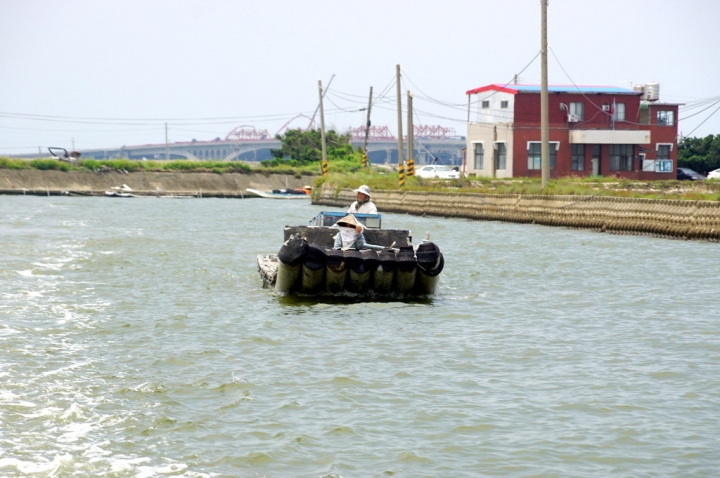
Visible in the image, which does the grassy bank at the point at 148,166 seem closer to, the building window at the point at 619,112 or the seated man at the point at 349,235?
the building window at the point at 619,112

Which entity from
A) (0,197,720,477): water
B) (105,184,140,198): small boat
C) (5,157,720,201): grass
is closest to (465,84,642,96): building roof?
(5,157,720,201): grass

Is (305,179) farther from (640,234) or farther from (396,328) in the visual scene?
(396,328)

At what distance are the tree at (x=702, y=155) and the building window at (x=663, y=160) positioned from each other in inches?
365

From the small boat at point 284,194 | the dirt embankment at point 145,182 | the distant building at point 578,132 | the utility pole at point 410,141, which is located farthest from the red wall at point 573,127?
the dirt embankment at point 145,182

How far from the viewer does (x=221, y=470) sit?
24.6 feet

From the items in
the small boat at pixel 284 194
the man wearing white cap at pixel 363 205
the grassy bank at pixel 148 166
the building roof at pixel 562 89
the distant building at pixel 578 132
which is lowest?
the small boat at pixel 284 194

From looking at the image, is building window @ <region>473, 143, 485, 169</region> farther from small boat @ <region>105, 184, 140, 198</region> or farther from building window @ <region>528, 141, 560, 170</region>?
small boat @ <region>105, 184, 140, 198</region>

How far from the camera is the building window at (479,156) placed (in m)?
65.0

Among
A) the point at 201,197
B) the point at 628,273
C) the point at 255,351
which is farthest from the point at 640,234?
the point at 201,197

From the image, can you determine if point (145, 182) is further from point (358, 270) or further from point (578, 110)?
point (358, 270)

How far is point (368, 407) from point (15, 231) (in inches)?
1146

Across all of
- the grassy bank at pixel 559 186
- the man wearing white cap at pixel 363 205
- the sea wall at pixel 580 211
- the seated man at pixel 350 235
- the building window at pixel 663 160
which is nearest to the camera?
the seated man at pixel 350 235

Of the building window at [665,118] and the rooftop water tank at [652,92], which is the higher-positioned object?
the rooftop water tank at [652,92]

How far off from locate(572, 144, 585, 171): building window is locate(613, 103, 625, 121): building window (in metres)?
3.97
